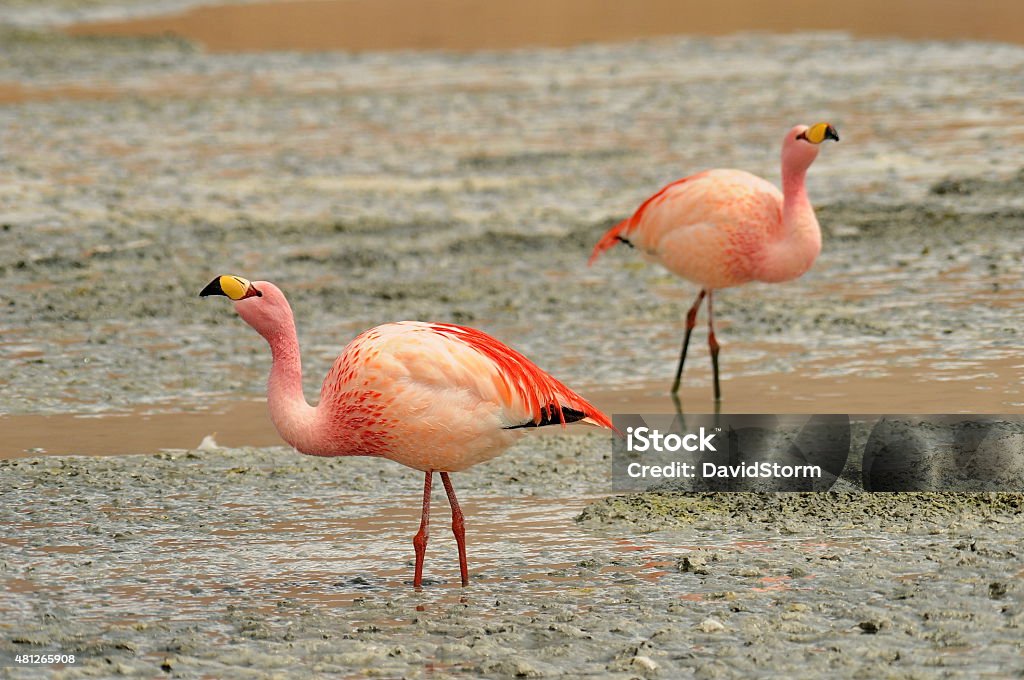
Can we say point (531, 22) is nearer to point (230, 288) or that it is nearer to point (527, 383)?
point (527, 383)

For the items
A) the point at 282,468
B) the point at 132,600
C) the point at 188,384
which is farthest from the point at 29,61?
the point at 132,600

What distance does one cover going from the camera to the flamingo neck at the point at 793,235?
845 centimetres

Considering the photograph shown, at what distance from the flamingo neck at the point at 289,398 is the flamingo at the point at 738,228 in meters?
3.05

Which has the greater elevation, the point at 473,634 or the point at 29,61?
the point at 29,61

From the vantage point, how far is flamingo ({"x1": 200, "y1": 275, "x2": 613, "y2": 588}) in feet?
18.6

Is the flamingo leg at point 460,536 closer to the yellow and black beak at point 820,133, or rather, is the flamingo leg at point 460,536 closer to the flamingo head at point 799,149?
the yellow and black beak at point 820,133

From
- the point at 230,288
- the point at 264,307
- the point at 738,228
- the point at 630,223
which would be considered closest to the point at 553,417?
the point at 264,307

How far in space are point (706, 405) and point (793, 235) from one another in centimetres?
99

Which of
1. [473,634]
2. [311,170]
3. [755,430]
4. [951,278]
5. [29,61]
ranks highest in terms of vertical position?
[29,61]

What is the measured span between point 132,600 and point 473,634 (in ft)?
4.13

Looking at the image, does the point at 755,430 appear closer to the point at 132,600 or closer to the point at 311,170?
the point at 132,600

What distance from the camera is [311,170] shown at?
48.6 feet

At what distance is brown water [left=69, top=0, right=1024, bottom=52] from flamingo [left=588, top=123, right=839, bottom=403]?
14700mm

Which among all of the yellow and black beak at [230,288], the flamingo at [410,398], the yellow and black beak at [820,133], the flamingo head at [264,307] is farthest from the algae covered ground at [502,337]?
the yellow and black beak at [820,133]
